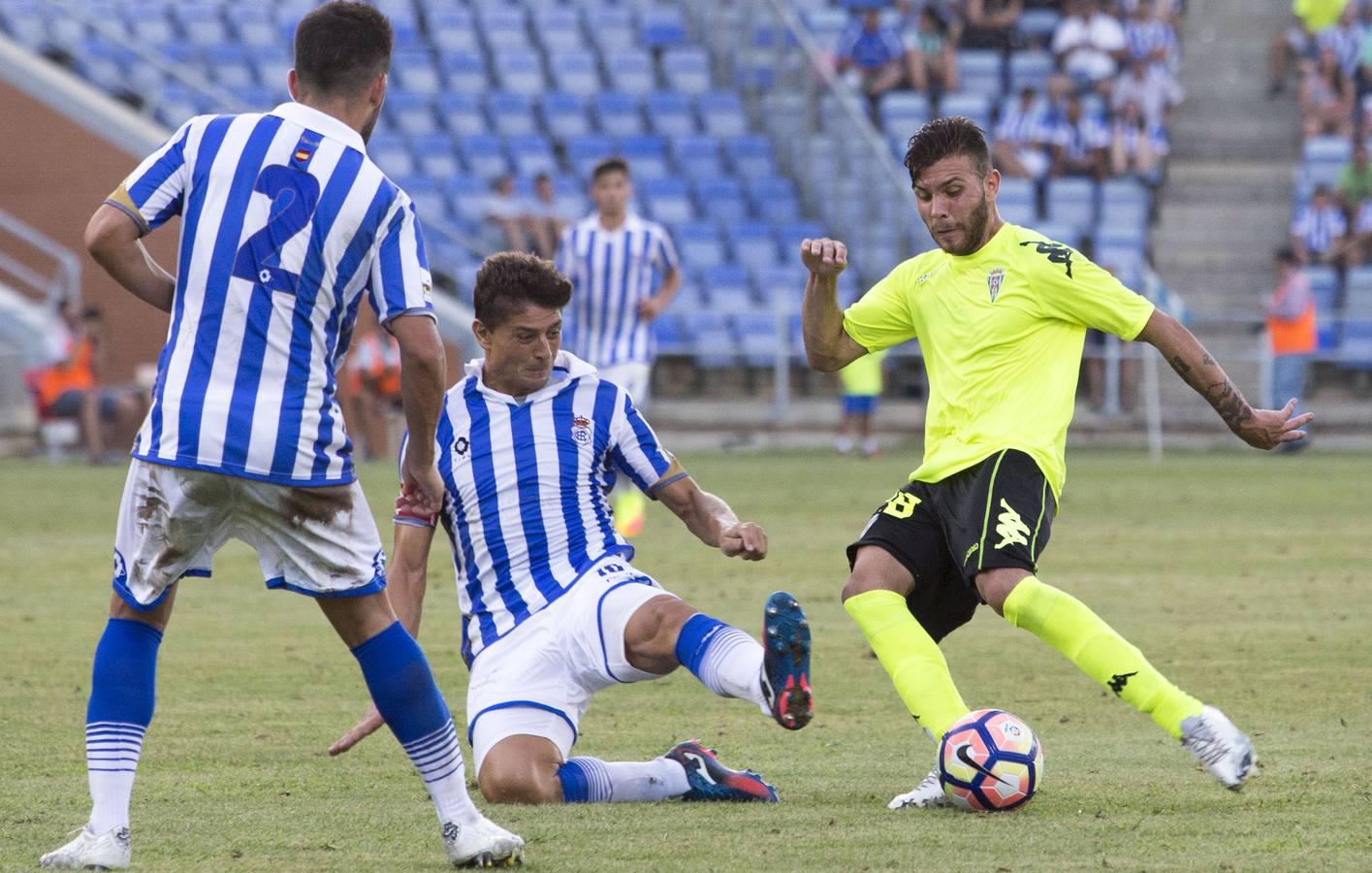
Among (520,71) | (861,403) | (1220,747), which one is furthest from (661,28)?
(1220,747)

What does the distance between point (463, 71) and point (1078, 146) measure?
7.42 m

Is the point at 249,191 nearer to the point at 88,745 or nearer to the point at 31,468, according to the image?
the point at 88,745

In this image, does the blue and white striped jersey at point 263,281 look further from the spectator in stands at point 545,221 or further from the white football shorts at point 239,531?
the spectator in stands at point 545,221

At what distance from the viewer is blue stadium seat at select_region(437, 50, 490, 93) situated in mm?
24250

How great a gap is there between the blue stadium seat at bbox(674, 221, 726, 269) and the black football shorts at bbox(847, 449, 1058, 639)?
55.9ft

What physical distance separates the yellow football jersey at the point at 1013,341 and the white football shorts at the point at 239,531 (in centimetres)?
171

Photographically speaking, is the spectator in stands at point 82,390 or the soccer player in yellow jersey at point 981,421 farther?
the spectator in stands at point 82,390

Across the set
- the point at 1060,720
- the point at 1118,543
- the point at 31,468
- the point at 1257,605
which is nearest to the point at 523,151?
the point at 31,468

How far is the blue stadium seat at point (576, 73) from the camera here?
2434 cm

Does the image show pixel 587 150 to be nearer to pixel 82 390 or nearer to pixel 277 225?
pixel 82 390

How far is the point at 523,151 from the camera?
23.3 metres

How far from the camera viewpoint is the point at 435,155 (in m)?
23.1

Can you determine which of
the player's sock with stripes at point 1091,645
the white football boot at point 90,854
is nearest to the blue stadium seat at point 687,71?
the player's sock with stripes at point 1091,645

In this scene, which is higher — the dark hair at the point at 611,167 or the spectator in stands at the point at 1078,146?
the spectator in stands at the point at 1078,146
